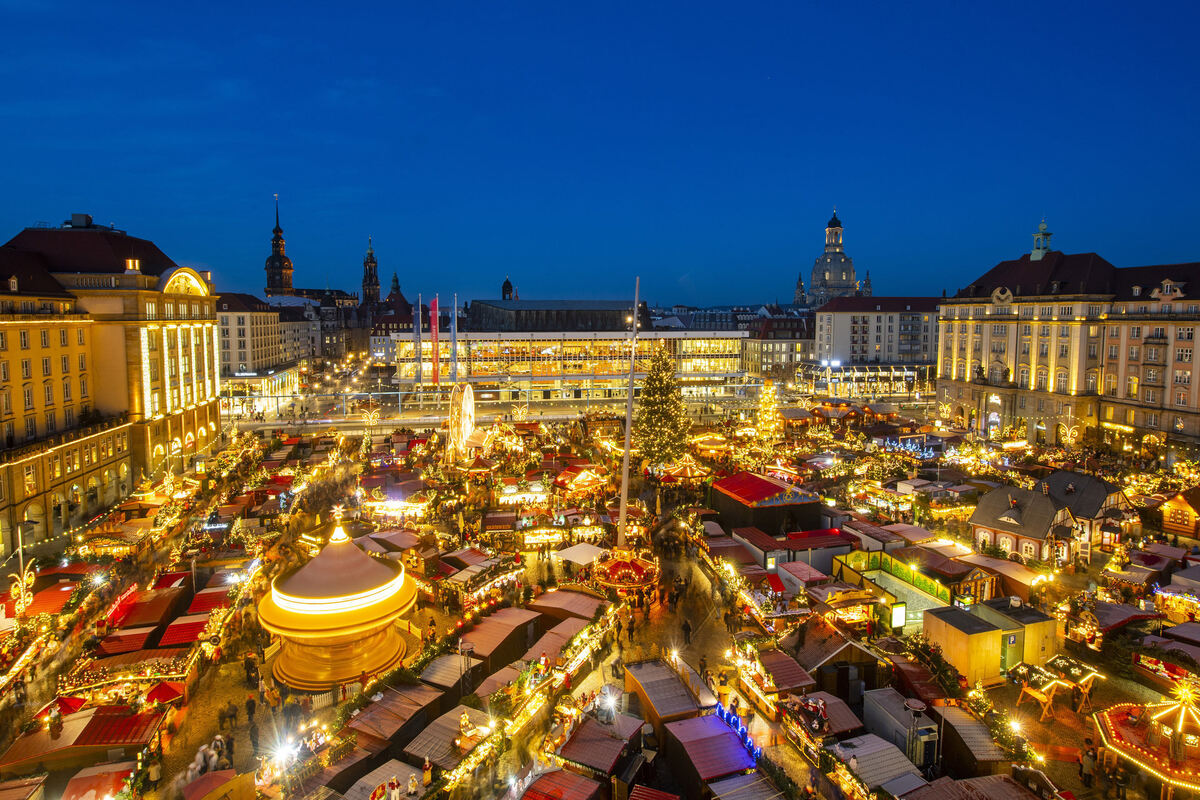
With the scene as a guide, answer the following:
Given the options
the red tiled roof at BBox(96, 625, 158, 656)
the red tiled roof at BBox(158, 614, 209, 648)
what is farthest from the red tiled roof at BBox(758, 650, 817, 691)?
the red tiled roof at BBox(96, 625, 158, 656)

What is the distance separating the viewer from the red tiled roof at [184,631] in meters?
15.7

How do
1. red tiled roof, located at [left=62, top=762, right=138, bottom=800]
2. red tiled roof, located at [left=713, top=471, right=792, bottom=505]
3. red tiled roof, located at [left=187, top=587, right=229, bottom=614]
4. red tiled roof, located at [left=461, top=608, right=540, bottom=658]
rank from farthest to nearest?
1. red tiled roof, located at [left=713, top=471, right=792, bottom=505]
2. red tiled roof, located at [left=187, top=587, right=229, bottom=614]
3. red tiled roof, located at [left=461, top=608, right=540, bottom=658]
4. red tiled roof, located at [left=62, top=762, right=138, bottom=800]

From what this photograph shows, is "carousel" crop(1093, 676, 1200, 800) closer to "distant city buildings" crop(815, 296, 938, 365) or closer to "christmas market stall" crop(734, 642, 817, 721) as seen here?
"christmas market stall" crop(734, 642, 817, 721)

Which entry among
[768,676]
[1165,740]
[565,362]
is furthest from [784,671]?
[565,362]

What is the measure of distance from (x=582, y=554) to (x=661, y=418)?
12.4 meters

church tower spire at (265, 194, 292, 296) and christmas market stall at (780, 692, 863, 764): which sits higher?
church tower spire at (265, 194, 292, 296)

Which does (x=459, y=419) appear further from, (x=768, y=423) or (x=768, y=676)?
(x=768, y=676)

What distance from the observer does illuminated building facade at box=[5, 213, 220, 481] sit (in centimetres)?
3581

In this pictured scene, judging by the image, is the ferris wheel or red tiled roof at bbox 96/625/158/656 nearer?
red tiled roof at bbox 96/625/158/656

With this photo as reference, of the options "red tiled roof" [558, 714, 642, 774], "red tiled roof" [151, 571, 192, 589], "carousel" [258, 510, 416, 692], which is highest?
"carousel" [258, 510, 416, 692]

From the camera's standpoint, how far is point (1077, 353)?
44719 millimetres

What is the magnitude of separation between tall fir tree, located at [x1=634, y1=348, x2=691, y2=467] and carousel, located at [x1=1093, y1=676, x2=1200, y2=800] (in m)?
21.5

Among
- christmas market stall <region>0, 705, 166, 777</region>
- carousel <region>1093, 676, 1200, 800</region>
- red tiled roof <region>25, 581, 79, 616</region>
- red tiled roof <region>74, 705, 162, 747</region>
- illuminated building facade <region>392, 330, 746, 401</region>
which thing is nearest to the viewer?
carousel <region>1093, 676, 1200, 800</region>

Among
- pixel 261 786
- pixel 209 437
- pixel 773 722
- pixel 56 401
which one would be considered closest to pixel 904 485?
pixel 773 722
